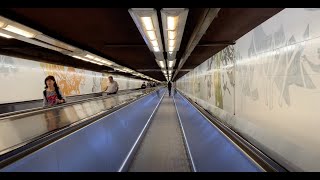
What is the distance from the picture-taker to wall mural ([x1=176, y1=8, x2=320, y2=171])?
11.2 ft

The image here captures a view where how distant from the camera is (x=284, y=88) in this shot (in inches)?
165

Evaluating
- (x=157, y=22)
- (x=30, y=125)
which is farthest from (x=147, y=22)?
(x=30, y=125)

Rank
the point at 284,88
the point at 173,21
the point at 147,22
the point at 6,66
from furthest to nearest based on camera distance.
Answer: the point at 6,66 → the point at 147,22 → the point at 173,21 → the point at 284,88

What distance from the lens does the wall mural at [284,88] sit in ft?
11.2

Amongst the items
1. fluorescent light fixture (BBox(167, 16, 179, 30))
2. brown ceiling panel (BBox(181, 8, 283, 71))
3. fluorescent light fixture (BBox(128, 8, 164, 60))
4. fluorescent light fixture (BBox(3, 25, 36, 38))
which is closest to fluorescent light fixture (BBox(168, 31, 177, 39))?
fluorescent light fixture (BBox(128, 8, 164, 60))

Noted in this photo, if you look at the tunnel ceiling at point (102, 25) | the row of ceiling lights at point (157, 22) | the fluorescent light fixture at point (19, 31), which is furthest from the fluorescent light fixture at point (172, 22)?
the fluorescent light fixture at point (19, 31)

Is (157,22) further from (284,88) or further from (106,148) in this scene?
(106,148)

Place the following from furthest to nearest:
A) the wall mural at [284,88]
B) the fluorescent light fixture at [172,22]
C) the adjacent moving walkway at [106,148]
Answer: the fluorescent light fixture at [172,22]
the wall mural at [284,88]
the adjacent moving walkway at [106,148]

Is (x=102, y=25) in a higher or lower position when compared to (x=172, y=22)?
higher

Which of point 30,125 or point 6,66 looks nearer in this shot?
point 30,125

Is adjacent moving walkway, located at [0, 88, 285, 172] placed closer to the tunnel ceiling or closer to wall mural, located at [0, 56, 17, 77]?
the tunnel ceiling

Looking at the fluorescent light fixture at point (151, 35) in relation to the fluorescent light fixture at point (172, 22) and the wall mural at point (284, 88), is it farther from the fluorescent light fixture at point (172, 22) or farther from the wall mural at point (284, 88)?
the wall mural at point (284, 88)

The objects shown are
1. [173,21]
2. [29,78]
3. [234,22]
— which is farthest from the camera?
[29,78]
